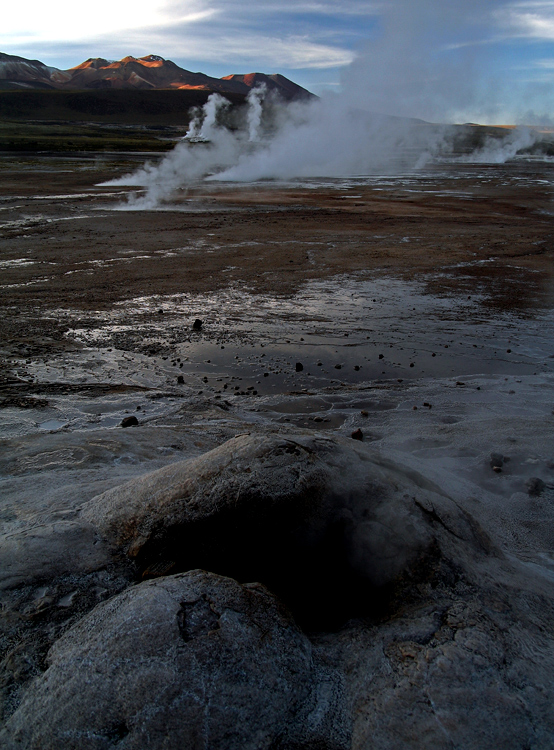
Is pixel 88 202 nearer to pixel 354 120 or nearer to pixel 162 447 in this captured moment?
pixel 162 447

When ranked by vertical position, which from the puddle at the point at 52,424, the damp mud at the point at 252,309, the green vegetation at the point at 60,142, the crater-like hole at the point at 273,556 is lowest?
the puddle at the point at 52,424

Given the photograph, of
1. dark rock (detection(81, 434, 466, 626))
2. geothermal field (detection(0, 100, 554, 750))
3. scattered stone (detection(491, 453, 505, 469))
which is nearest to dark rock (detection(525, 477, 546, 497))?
geothermal field (detection(0, 100, 554, 750))

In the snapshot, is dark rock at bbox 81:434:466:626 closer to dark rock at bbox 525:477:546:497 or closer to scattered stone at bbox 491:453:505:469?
dark rock at bbox 525:477:546:497

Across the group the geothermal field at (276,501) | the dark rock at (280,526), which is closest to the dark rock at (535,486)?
the geothermal field at (276,501)

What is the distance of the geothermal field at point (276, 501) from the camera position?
1.75m

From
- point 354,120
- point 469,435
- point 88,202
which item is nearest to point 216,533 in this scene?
point 469,435

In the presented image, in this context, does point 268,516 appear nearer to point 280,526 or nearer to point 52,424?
point 280,526

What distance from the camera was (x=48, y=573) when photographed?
7.44 feet

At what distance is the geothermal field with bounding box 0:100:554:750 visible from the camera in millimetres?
1749

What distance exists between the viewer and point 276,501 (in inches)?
98.9

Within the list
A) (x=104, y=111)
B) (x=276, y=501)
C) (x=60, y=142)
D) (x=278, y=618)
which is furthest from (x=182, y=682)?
(x=104, y=111)

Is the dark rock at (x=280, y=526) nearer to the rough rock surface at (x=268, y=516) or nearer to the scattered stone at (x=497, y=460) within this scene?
the rough rock surface at (x=268, y=516)

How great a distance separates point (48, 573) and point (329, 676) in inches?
52.0

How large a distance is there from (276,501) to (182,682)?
3.15 ft
